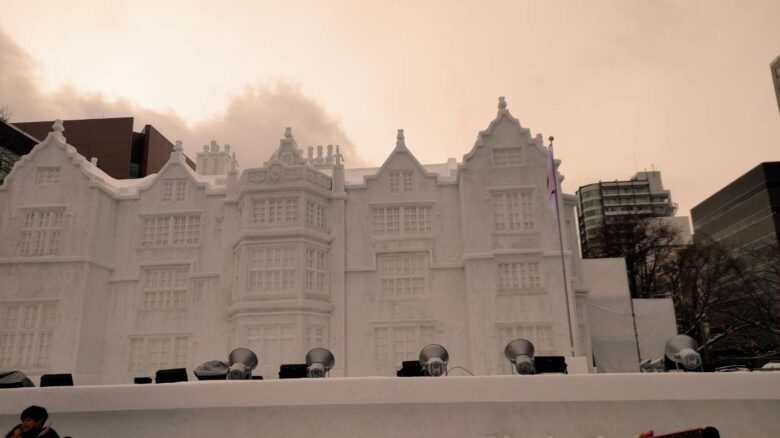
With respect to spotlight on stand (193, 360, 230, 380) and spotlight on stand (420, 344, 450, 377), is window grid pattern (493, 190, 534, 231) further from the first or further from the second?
spotlight on stand (193, 360, 230, 380)

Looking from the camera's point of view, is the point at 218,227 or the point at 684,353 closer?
the point at 684,353

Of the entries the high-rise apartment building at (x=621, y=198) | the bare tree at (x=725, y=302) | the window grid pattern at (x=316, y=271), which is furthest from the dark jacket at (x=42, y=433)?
the high-rise apartment building at (x=621, y=198)

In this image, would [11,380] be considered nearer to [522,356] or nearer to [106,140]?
[522,356]

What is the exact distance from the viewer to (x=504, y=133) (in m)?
32.0

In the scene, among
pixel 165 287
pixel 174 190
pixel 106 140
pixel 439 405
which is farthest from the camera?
pixel 106 140

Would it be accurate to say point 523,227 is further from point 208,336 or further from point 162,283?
point 162,283

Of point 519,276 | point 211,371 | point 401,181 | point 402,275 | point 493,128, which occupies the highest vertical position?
point 493,128

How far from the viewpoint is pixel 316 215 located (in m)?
31.1

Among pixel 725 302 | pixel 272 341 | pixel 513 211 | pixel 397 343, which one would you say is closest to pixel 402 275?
pixel 397 343

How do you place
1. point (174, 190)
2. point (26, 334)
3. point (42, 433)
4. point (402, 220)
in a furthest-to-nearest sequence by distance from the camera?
point (174, 190) < point (402, 220) < point (26, 334) < point (42, 433)

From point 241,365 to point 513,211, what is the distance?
727 inches

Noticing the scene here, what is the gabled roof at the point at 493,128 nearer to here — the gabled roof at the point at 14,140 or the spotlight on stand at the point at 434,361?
the spotlight on stand at the point at 434,361

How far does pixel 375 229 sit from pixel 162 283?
1227cm

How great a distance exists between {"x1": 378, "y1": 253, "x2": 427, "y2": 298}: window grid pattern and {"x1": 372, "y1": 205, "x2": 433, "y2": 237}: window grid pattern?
138 cm
